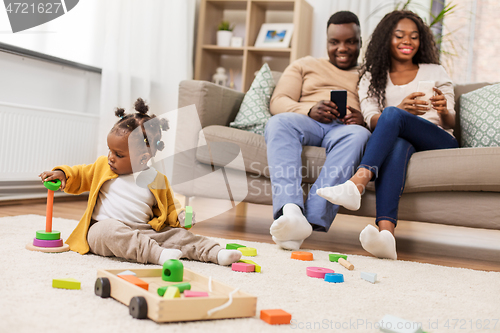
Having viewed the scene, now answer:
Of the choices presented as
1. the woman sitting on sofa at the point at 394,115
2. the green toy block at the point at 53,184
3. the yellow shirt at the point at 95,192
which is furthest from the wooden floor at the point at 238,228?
the green toy block at the point at 53,184

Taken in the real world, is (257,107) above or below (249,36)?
below

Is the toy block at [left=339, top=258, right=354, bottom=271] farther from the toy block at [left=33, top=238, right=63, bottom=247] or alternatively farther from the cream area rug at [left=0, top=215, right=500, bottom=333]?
the toy block at [left=33, top=238, right=63, bottom=247]

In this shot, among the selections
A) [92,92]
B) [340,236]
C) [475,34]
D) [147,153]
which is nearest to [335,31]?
[340,236]

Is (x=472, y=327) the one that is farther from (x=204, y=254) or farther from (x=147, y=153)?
(x=147, y=153)

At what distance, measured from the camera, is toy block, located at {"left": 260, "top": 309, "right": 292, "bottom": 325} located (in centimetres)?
74

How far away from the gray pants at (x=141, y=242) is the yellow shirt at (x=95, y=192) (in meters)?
0.03

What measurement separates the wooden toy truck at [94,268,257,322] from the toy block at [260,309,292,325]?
25 millimetres

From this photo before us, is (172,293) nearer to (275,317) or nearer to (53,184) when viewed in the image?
(275,317)

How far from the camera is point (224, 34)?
3.48 m

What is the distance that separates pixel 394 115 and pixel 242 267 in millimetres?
835

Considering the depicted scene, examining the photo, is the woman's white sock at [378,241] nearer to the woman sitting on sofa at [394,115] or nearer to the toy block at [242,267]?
the woman sitting on sofa at [394,115]

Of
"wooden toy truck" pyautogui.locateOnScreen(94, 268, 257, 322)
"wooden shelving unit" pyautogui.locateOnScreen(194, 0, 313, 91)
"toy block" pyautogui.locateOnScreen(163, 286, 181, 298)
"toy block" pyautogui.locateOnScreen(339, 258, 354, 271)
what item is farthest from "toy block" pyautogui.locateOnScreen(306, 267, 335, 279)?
"wooden shelving unit" pyautogui.locateOnScreen(194, 0, 313, 91)

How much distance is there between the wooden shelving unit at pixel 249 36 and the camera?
337 centimetres

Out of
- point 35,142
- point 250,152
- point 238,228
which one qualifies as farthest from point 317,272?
point 35,142
